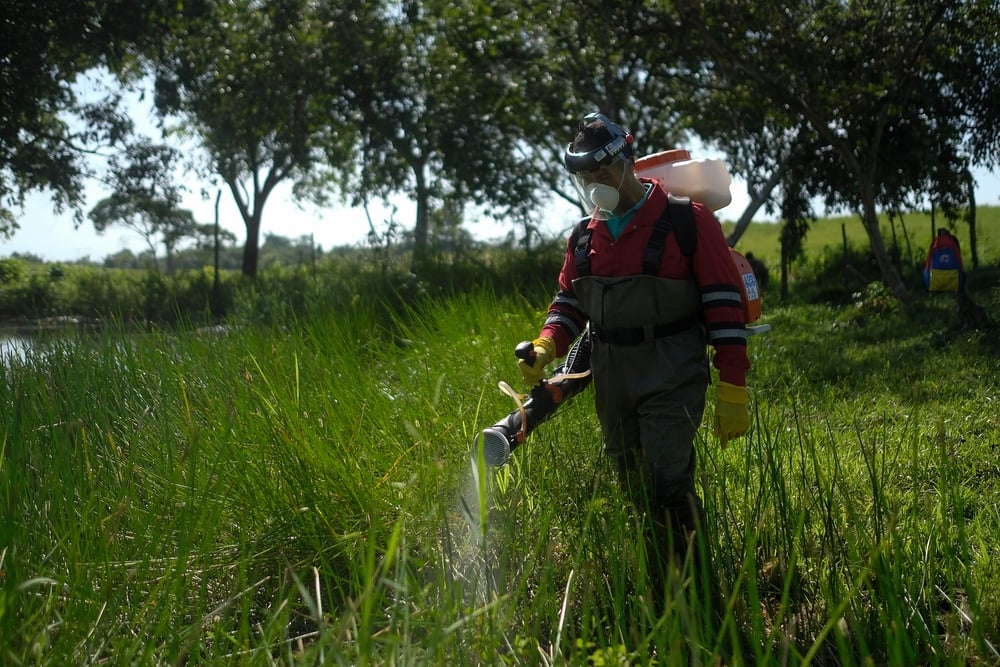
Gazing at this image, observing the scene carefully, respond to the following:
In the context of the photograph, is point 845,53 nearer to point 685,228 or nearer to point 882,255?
point 882,255

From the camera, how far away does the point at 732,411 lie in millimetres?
2725

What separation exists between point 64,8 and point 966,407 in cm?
1288

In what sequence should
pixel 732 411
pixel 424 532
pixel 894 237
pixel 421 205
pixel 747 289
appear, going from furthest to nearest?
pixel 421 205
pixel 894 237
pixel 747 289
pixel 424 532
pixel 732 411

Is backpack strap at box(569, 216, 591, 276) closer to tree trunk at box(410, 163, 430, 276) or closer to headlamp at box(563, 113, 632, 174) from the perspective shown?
headlamp at box(563, 113, 632, 174)

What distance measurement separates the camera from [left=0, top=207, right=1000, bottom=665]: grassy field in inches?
74.6

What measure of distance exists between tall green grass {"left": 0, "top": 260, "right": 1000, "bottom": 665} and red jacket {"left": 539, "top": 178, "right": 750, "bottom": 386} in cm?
29

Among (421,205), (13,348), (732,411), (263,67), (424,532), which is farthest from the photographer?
(421,205)

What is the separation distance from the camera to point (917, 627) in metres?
2.12

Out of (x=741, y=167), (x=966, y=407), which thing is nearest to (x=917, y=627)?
(x=966, y=407)

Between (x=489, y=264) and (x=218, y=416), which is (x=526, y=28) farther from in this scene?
(x=218, y=416)

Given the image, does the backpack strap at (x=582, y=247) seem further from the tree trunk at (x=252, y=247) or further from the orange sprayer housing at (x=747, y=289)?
the tree trunk at (x=252, y=247)

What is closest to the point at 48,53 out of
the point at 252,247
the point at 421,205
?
the point at 421,205

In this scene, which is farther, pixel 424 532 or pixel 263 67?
pixel 263 67

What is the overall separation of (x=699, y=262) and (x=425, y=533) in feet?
3.97
